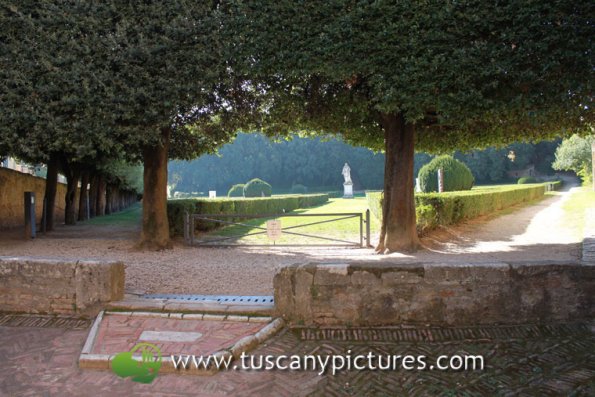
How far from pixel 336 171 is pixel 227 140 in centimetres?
5013

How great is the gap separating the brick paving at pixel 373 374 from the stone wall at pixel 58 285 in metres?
0.76

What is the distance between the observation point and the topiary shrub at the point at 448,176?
20641mm

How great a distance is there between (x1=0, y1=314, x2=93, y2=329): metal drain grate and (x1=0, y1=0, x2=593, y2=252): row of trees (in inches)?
172

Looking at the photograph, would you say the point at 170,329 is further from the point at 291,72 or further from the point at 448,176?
the point at 448,176

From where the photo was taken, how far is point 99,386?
358 cm

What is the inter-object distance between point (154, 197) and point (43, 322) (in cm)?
533

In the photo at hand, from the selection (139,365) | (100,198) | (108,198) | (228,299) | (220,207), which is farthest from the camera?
(108,198)

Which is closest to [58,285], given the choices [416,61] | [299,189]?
[416,61]

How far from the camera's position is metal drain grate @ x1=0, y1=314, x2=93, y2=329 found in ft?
16.0

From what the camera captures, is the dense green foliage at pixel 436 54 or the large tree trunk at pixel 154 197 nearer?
the dense green foliage at pixel 436 54

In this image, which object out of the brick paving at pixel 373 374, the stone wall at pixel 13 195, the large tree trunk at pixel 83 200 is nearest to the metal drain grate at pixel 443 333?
the brick paving at pixel 373 374

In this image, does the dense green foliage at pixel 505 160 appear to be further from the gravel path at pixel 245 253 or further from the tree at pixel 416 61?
the tree at pixel 416 61

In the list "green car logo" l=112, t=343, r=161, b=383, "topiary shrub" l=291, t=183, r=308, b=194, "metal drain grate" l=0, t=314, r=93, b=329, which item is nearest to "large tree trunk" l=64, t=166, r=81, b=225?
"metal drain grate" l=0, t=314, r=93, b=329

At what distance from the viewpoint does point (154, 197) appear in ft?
33.0
